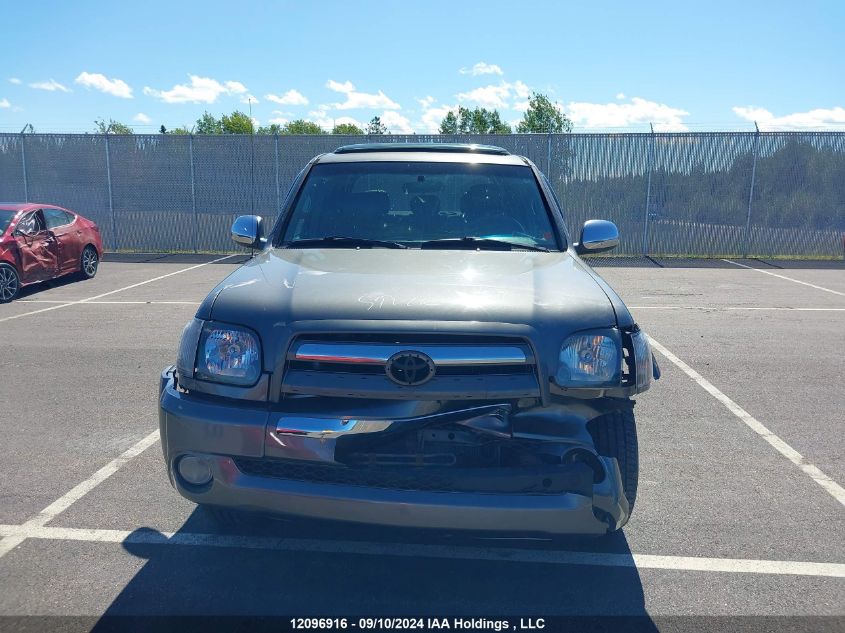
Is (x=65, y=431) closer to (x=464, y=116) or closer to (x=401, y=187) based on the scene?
(x=401, y=187)

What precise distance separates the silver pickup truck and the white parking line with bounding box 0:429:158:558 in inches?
44.6

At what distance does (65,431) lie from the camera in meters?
5.30

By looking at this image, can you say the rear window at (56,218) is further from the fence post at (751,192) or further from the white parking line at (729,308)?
the fence post at (751,192)

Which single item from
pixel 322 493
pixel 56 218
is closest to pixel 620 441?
pixel 322 493

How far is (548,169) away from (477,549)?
16.6 metres

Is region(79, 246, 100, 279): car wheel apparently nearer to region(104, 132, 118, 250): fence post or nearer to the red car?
the red car

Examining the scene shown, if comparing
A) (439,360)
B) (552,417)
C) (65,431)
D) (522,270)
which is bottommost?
(65,431)

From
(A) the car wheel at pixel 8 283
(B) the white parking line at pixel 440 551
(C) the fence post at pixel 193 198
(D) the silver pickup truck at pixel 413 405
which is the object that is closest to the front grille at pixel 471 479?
(D) the silver pickup truck at pixel 413 405

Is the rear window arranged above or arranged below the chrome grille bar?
below

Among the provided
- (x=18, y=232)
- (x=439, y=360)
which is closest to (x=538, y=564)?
(x=439, y=360)

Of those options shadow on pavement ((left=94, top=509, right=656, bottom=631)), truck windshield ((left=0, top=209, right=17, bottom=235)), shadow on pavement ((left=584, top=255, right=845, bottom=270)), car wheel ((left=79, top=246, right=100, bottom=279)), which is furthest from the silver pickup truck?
shadow on pavement ((left=584, top=255, right=845, bottom=270))

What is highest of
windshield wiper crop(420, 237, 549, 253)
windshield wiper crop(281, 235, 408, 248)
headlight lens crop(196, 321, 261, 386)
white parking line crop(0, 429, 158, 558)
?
windshield wiper crop(420, 237, 549, 253)

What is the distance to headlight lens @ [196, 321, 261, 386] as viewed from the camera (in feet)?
9.97

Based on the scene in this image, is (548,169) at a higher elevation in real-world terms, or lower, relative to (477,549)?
higher
